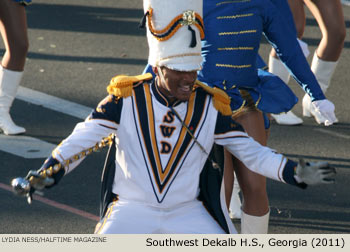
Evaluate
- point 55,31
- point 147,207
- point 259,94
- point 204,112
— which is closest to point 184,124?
point 204,112

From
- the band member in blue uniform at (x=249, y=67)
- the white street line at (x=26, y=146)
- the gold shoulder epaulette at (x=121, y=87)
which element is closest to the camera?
the gold shoulder epaulette at (x=121, y=87)

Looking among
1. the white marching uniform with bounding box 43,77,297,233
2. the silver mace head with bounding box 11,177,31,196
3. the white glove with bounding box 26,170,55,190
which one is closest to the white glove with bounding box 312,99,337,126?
the white marching uniform with bounding box 43,77,297,233

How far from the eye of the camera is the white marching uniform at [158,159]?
4.68 meters

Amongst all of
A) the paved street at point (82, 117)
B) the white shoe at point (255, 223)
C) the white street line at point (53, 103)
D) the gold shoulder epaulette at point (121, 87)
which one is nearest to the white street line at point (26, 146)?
the paved street at point (82, 117)

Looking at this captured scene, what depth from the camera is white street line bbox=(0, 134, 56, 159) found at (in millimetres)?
8055

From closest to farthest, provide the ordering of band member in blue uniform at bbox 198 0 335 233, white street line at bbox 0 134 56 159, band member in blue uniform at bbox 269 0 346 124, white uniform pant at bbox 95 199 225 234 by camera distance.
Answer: white uniform pant at bbox 95 199 225 234
band member in blue uniform at bbox 198 0 335 233
white street line at bbox 0 134 56 159
band member in blue uniform at bbox 269 0 346 124

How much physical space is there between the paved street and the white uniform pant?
199 centimetres

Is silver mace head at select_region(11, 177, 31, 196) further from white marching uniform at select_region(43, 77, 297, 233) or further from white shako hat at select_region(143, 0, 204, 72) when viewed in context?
white shako hat at select_region(143, 0, 204, 72)

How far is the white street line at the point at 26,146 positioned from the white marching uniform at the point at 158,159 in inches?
133

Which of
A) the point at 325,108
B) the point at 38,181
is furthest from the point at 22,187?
the point at 325,108

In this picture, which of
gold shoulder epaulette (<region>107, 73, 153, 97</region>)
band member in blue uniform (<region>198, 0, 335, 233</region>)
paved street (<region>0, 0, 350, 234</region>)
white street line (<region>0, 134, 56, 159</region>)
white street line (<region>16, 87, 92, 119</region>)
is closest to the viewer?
gold shoulder epaulette (<region>107, 73, 153, 97</region>)

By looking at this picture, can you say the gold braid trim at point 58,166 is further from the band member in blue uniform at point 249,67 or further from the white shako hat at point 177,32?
the band member in blue uniform at point 249,67

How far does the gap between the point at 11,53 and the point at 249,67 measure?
3.30 meters

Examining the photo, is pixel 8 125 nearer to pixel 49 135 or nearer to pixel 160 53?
pixel 49 135
